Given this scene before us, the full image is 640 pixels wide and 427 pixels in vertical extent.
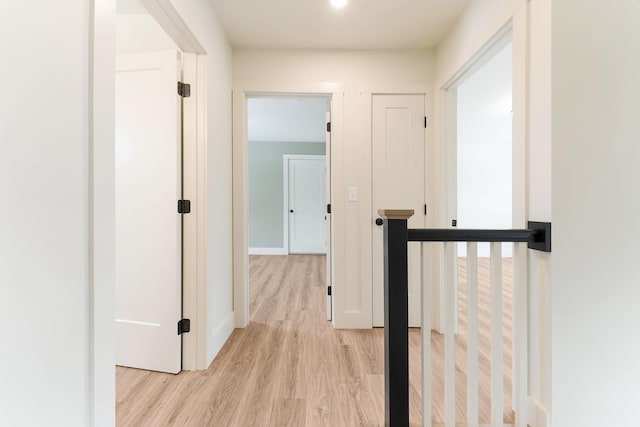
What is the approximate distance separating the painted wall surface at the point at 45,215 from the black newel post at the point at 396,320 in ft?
3.51

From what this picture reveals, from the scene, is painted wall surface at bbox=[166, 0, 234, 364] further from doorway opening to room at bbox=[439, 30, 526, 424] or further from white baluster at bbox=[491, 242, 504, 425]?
white baluster at bbox=[491, 242, 504, 425]

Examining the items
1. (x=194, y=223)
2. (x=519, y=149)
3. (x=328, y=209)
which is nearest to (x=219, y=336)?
(x=194, y=223)

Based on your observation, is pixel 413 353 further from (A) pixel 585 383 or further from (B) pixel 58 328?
(B) pixel 58 328

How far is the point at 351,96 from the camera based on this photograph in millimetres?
2539

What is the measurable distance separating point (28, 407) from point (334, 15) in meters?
2.47

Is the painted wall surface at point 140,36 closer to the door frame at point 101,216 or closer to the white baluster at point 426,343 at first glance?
the door frame at point 101,216

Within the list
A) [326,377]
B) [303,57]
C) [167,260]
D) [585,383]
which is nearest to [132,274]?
[167,260]

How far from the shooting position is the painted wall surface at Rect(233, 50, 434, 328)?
253 centimetres

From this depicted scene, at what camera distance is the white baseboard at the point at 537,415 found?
1.27 metres

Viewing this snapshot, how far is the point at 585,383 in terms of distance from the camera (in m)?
1.24

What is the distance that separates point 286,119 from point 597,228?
4050 mm

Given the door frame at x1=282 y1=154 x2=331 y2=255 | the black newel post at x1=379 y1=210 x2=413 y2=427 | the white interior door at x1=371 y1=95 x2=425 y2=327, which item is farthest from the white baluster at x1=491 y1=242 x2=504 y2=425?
the door frame at x1=282 y1=154 x2=331 y2=255

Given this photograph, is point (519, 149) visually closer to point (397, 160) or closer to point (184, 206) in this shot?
point (397, 160)

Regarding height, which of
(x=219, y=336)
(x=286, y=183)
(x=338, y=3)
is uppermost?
(x=338, y=3)
